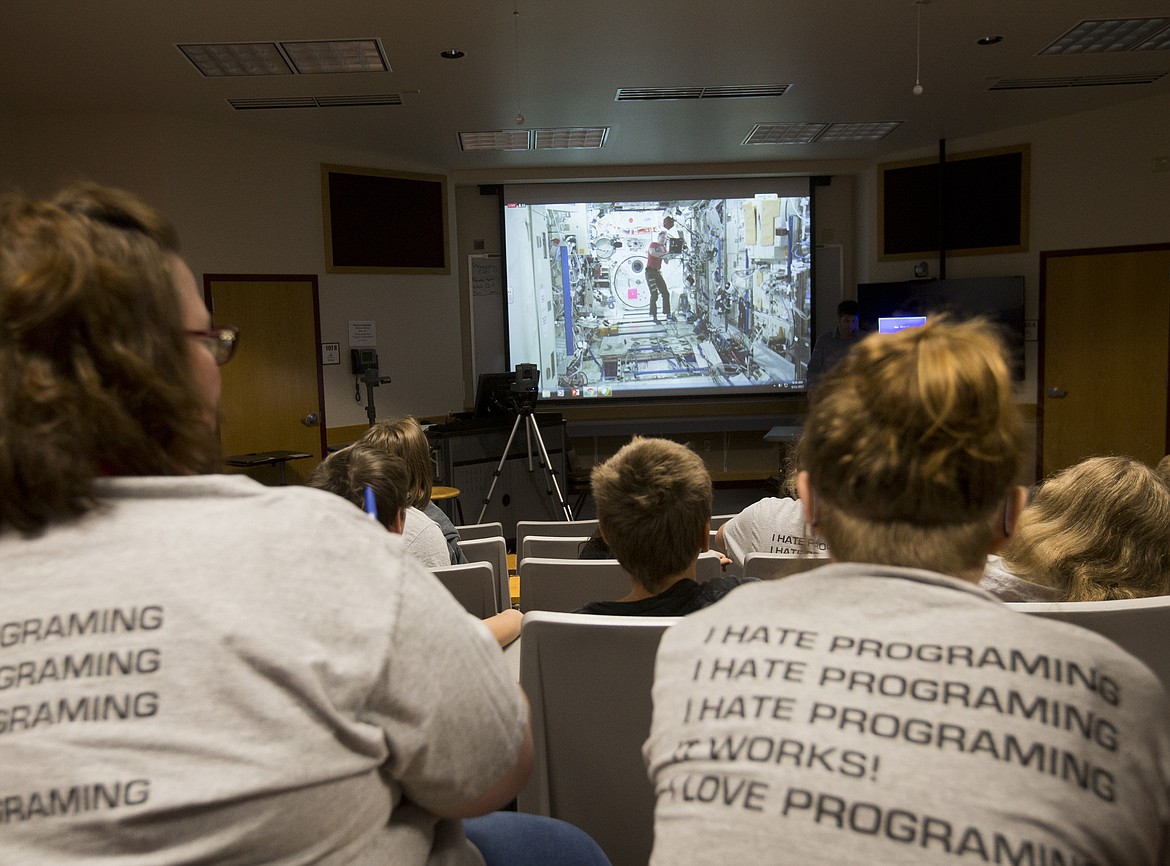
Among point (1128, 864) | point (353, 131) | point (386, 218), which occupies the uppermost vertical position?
point (353, 131)

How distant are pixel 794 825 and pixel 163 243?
794 mm

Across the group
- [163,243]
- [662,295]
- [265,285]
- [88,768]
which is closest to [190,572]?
[88,768]

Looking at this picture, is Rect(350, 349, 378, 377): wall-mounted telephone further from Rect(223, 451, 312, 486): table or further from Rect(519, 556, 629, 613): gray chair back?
Rect(519, 556, 629, 613): gray chair back

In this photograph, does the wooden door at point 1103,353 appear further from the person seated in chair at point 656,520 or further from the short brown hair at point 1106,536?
the person seated in chair at point 656,520

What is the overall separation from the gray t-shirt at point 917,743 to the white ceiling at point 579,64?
4.15 m

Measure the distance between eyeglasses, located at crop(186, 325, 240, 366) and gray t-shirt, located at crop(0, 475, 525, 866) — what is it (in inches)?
6.9

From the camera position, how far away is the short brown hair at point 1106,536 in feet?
5.33

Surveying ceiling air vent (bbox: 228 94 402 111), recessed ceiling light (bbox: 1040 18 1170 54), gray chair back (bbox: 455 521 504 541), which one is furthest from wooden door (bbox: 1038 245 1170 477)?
ceiling air vent (bbox: 228 94 402 111)

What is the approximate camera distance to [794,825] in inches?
28.7

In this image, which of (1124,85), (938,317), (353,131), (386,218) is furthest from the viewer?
(386,218)

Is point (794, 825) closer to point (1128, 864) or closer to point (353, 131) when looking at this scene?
point (1128, 864)

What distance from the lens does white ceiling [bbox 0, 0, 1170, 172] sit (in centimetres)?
437

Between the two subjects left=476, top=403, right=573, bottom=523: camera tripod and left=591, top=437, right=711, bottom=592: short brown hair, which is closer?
left=591, top=437, right=711, bottom=592: short brown hair

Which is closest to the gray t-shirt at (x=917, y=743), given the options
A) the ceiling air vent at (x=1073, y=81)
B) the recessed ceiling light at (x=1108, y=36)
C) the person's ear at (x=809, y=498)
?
the person's ear at (x=809, y=498)
